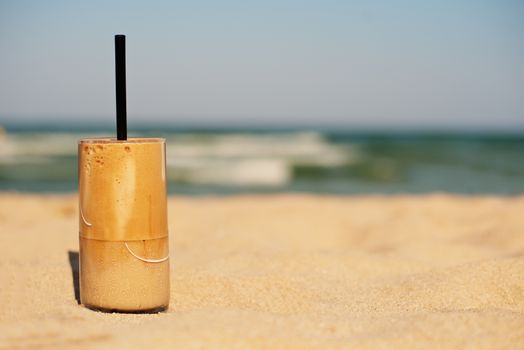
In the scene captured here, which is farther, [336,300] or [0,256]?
[0,256]

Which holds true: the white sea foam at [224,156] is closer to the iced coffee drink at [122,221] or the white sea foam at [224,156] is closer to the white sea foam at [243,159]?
the white sea foam at [243,159]

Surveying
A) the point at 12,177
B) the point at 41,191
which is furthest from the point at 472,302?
the point at 12,177

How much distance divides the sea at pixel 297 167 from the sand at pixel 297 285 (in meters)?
7.36

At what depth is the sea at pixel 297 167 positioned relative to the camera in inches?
572

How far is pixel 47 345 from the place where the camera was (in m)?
2.29

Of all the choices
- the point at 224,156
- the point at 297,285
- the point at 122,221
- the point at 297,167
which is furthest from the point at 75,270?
the point at 224,156

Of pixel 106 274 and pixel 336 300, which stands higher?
pixel 106 274

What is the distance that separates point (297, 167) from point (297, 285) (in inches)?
635

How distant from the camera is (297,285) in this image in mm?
3613

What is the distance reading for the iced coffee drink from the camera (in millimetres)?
2859

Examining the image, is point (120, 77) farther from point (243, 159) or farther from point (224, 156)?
point (224, 156)

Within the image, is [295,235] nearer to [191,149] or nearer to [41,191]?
[41,191]

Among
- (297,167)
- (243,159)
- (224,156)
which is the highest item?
(297,167)

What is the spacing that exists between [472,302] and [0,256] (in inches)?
118
